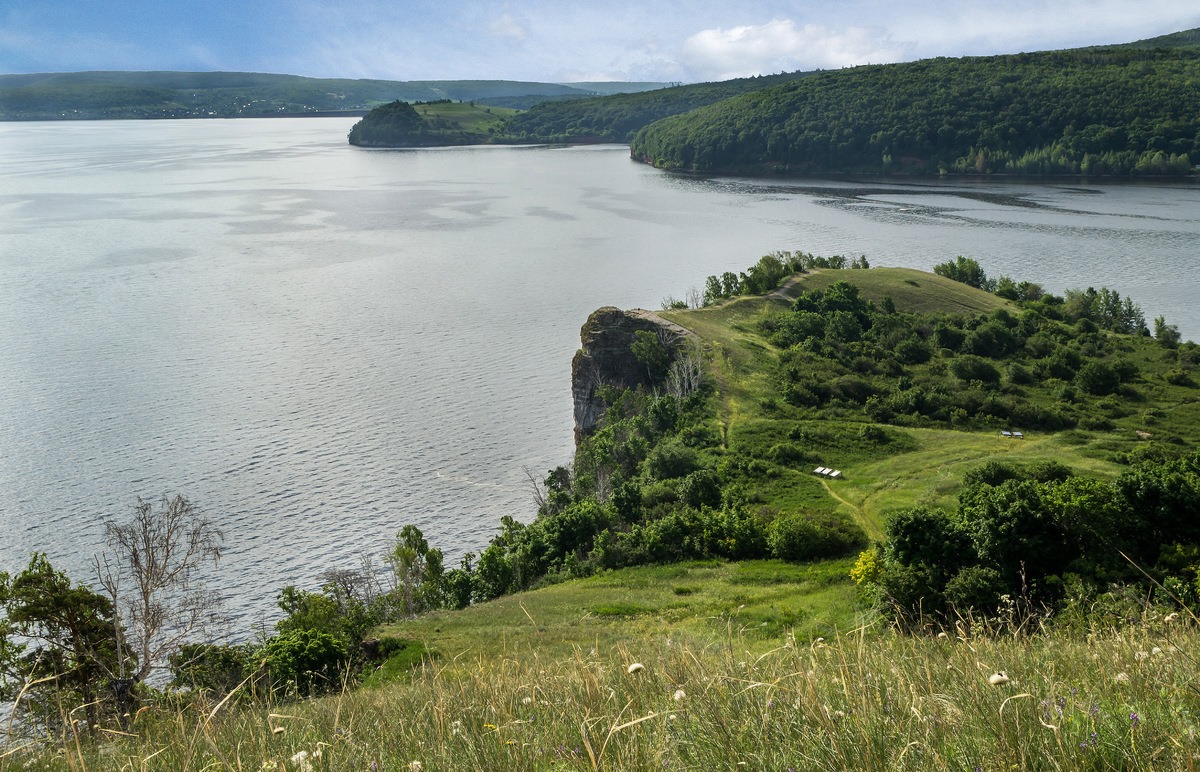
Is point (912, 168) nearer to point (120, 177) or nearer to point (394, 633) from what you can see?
point (120, 177)

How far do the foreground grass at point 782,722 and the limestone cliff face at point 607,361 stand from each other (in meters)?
54.7

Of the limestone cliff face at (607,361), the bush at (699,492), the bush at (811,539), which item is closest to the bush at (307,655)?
the bush at (811,539)

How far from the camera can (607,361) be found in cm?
6262

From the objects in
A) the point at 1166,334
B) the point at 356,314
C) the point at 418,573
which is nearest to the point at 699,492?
the point at 418,573

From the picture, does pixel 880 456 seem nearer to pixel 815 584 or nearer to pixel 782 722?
pixel 815 584

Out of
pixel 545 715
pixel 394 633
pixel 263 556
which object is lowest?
pixel 263 556

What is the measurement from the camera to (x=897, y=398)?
2325 inches

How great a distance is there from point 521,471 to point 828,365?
23240mm

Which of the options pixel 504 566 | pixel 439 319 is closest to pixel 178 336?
pixel 439 319

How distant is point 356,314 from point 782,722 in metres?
85.9

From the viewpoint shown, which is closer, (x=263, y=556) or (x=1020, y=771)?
(x=1020, y=771)

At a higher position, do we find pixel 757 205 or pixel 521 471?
pixel 757 205

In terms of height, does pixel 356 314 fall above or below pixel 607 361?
below

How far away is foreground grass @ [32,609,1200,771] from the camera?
4.82m
